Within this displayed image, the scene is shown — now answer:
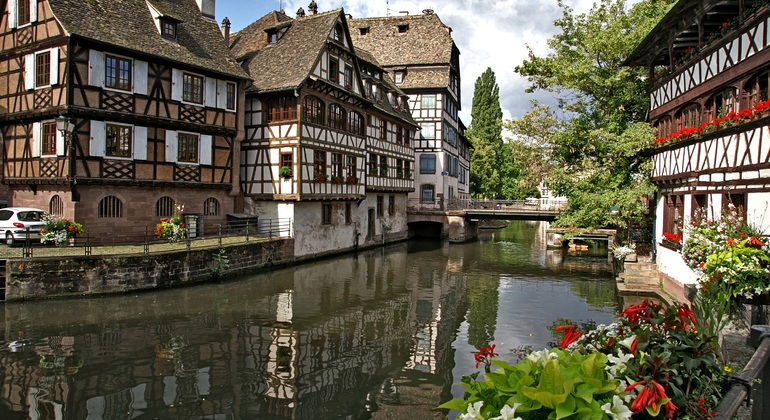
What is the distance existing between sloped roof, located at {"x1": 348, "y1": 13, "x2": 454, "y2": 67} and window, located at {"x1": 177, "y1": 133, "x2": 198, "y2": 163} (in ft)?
81.5

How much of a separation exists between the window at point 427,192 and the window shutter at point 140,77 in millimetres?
26699

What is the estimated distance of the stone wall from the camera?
651 inches

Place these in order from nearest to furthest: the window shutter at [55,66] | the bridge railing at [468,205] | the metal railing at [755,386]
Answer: the metal railing at [755,386] → the window shutter at [55,66] → the bridge railing at [468,205]

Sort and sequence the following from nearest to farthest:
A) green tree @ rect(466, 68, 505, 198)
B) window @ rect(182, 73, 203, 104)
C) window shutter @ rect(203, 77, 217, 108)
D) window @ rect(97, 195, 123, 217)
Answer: window @ rect(97, 195, 123, 217) < window @ rect(182, 73, 203, 104) < window shutter @ rect(203, 77, 217, 108) < green tree @ rect(466, 68, 505, 198)

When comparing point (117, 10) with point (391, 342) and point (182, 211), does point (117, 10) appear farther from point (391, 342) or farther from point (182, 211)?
point (391, 342)

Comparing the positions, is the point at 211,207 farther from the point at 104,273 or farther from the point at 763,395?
the point at 763,395

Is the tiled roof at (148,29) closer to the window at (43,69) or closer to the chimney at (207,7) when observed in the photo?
the chimney at (207,7)

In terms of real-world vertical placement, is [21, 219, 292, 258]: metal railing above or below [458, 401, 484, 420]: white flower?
below

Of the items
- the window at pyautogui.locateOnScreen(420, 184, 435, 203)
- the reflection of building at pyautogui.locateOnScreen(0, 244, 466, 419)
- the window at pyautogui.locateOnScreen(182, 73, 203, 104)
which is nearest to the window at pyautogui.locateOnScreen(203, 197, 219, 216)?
the window at pyautogui.locateOnScreen(182, 73, 203, 104)

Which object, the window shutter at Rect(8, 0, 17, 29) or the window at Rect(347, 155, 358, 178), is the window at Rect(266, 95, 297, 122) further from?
the window shutter at Rect(8, 0, 17, 29)

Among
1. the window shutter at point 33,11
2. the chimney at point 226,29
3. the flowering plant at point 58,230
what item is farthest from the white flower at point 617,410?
the chimney at point 226,29

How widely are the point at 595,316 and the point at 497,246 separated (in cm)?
2260

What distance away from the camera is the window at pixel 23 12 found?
69.4 ft

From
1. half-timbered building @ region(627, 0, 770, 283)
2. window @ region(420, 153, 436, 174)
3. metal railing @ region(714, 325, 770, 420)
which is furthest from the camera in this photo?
window @ region(420, 153, 436, 174)
